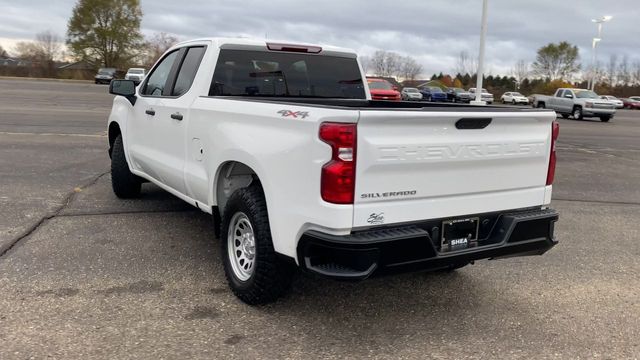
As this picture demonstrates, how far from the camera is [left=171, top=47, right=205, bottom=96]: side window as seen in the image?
494 centimetres

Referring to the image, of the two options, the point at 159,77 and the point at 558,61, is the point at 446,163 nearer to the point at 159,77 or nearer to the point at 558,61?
the point at 159,77

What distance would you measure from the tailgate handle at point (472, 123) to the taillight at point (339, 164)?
2.58 ft

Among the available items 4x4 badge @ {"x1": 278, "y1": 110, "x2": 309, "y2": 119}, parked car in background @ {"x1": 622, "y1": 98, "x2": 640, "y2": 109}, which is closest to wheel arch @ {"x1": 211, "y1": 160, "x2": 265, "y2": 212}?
4x4 badge @ {"x1": 278, "y1": 110, "x2": 309, "y2": 119}

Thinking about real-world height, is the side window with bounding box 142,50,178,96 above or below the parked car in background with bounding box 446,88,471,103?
above

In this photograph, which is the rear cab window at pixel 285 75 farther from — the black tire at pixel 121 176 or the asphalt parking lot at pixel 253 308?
the black tire at pixel 121 176

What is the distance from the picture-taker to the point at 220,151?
13.4ft

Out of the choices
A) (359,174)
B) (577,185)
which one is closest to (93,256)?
(359,174)

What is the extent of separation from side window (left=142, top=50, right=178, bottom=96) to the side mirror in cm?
13

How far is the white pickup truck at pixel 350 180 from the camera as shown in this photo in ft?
10.4

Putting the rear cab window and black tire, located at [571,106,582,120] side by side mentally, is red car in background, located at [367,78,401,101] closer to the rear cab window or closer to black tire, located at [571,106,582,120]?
black tire, located at [571,106,582,120]

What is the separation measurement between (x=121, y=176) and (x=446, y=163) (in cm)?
448

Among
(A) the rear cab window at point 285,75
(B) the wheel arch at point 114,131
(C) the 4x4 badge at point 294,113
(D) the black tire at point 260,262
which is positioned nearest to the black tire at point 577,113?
(A) the rear cab window at point 285,75

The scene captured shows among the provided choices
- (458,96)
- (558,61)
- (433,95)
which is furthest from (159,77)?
(558,61)

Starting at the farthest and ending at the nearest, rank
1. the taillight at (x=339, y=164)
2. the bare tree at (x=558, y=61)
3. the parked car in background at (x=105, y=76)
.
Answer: the bare tree at (x=558, y=61) < the parked car in background at (x=105, y=76) < the taillight at (x=339, y=164)
